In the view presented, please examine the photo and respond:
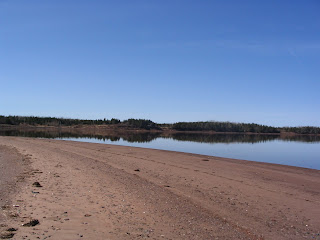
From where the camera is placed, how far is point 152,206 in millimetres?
8312

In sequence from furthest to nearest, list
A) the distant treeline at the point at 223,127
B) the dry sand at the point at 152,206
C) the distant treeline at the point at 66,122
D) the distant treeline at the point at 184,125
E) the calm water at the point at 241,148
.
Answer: the distant treeline at the point at 223,127, the distant treeline at the point at 184,125, the distant treeline at the point at 66,122, the calm water at the point at 241,148, the dry sand at the point at 152,206

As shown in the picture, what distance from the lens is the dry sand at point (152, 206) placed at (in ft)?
21.1

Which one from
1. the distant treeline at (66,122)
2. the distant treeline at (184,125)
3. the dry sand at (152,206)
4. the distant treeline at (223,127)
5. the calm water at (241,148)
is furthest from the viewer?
the distant treeline at (223,127)

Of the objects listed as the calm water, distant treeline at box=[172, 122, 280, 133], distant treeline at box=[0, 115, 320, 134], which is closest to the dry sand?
the calm water

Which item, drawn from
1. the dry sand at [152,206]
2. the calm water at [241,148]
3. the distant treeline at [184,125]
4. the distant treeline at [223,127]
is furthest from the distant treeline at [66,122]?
the dry sand at [152,206]

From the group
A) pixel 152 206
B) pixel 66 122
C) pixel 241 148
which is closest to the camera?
pixel 152 206

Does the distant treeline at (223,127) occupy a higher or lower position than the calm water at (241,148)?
higher

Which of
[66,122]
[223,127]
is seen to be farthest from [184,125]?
[66,122]

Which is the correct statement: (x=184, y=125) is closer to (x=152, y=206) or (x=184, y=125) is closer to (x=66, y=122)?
(x=66, y=122)

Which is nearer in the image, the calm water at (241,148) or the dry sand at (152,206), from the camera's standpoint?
the dry sand at (152,206)

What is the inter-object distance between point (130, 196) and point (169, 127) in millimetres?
93421

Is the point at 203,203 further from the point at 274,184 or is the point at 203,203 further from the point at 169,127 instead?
the point at 169,127

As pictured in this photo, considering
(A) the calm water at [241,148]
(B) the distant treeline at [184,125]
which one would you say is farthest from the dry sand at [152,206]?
(B) the distant treeline at [184,125]

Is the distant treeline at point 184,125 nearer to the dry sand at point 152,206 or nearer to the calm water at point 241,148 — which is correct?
the calm water at point 241,148
